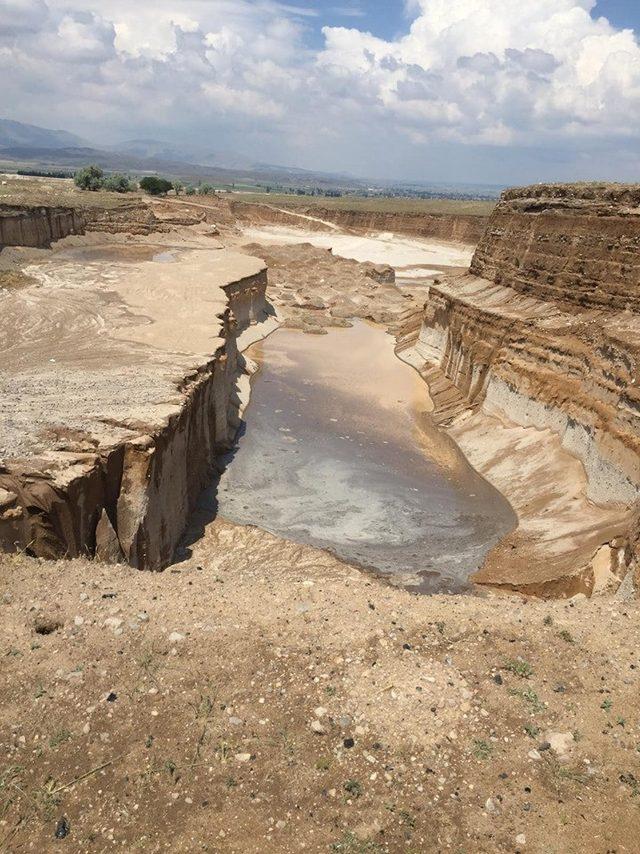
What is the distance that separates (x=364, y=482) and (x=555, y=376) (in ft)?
24.1

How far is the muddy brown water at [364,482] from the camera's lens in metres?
15.5

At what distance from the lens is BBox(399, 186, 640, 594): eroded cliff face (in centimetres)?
1441

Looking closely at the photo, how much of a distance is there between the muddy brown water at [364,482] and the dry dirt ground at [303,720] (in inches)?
250

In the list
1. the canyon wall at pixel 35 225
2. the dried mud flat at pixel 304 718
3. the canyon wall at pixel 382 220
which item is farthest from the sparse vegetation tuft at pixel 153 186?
the dried mud flat at pixel 304 718

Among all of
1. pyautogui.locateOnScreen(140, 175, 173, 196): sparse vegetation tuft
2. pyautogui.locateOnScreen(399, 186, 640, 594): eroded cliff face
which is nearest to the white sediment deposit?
pyautogui.locateOnScreen(140, 175, 173, 196): sparse vegetation tuft

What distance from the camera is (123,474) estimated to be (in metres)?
11.8

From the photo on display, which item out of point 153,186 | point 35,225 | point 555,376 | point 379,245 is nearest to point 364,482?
point 555,376

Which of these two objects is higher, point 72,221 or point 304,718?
point 72,221

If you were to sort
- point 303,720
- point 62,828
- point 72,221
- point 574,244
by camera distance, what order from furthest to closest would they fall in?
point 72,221
point 574,244
point 303,720
point 62,828

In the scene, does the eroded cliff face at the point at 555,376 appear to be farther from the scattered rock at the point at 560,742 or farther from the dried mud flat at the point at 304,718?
the scattered rock at the point at 560,742

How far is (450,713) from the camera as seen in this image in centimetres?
662

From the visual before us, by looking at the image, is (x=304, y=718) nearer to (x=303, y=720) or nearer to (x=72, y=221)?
(x=303, y=720)

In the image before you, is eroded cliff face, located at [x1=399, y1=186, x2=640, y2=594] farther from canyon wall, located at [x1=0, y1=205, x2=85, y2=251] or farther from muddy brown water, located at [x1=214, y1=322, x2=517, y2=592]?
canyon wall, located at [x1=0, y1=205, x2=85, y2=251]

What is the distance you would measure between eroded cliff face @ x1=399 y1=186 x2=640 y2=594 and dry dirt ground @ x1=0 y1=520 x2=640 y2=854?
5597 mm
